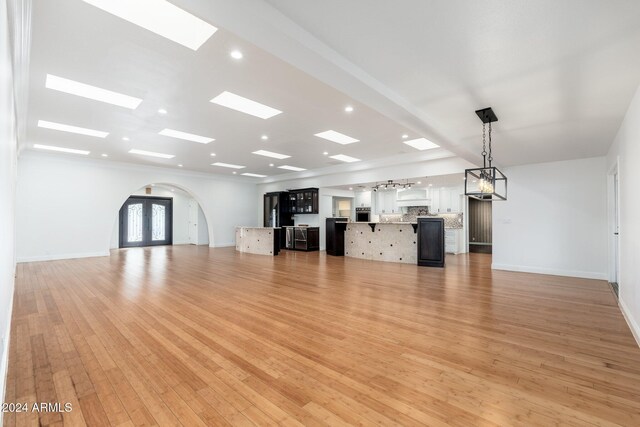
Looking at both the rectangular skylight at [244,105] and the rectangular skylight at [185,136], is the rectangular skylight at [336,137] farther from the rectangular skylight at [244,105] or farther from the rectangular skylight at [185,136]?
the rectangular skylight at [185,136]

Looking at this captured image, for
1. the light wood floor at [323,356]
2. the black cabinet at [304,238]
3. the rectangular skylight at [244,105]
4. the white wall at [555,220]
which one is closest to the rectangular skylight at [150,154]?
the light wood floor at [323,356]

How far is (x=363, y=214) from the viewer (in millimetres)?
12977

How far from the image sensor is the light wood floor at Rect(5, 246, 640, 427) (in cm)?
184

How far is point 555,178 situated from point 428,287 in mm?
4419

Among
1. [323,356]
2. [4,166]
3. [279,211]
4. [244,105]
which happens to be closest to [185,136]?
[244,105]

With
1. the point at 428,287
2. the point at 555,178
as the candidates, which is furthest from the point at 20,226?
the point at 555,178

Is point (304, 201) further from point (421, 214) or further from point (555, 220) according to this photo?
point (555, 220)

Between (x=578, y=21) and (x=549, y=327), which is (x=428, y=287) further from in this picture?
(x=578, y=21)

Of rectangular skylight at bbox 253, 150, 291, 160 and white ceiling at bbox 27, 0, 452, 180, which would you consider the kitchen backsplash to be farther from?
rectangular skylight at bbox 253, 150, 291, 160

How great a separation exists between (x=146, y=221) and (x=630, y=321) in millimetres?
15324

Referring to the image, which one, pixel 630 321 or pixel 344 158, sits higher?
pixel 344 158

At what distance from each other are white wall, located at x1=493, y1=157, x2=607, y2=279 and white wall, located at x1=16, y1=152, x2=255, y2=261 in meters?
11.2

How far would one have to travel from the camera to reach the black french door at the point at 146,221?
12445 millimetres

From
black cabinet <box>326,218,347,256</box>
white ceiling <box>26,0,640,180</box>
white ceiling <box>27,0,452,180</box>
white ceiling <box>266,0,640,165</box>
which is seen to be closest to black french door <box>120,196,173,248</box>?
white ceiling <box>27,0,452,180</box>
